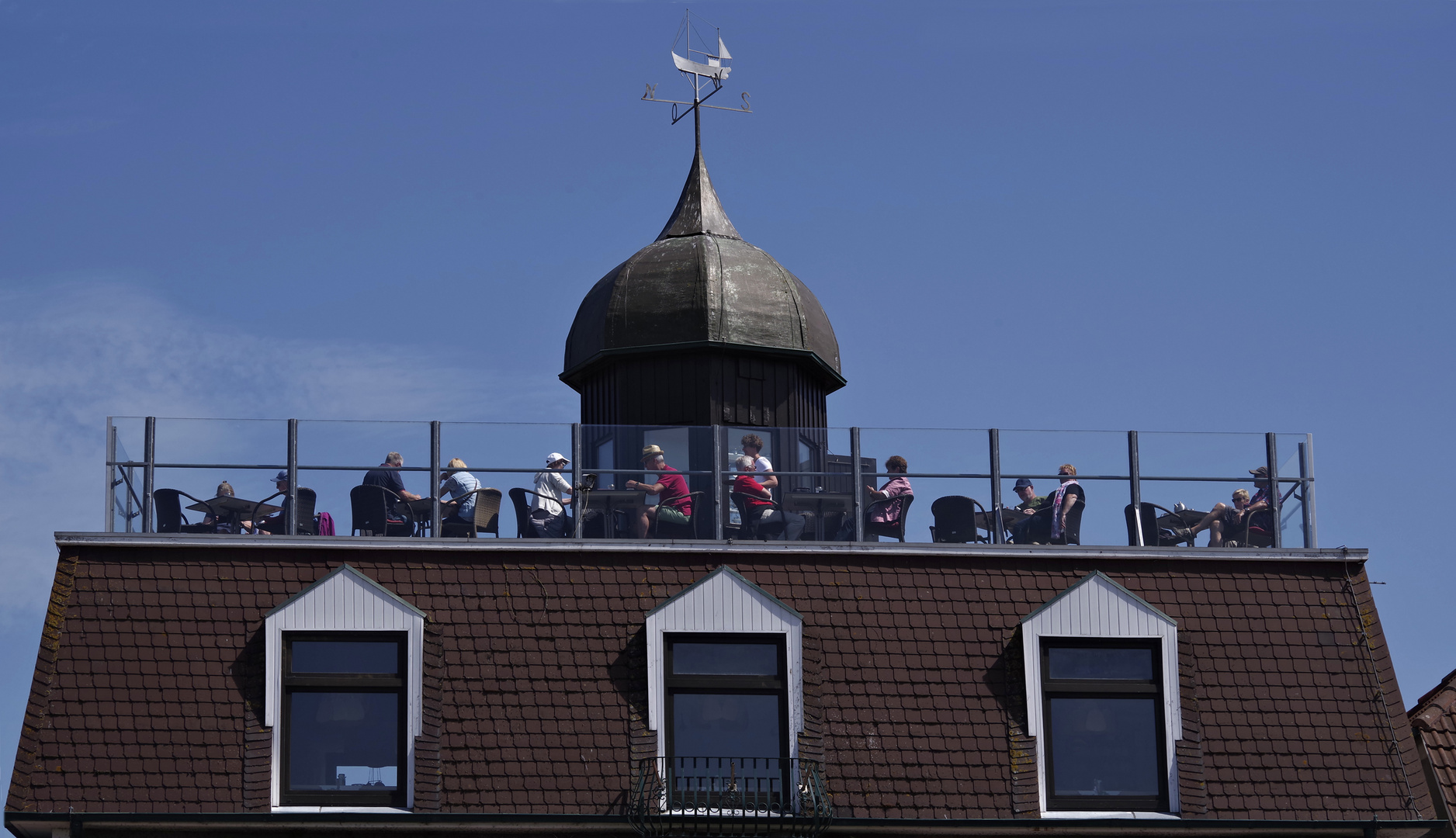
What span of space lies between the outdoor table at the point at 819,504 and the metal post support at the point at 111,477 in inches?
297

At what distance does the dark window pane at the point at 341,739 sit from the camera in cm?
2136

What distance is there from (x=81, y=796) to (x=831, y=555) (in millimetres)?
8454

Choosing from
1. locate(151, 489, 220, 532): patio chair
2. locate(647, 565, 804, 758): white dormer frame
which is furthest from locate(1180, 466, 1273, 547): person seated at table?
locate(151, 489, 220, 532): patio chair

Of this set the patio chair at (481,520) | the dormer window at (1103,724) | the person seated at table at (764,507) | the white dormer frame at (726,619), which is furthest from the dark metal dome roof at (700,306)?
the dormer window at (1103,724)

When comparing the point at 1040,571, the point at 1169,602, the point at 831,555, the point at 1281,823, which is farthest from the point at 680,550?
the point at 1281,823

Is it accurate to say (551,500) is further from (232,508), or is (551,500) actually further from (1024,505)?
(1024,505)

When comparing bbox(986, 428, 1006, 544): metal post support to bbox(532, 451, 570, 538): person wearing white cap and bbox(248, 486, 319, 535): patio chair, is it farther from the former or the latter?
bbox(248, 486, 319, 535): patio chair

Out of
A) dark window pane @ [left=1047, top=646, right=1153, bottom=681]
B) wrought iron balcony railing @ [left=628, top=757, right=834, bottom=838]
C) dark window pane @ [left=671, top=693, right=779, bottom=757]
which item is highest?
dark window pane @ [left=1047, top=646, right=1153, bottom=681]

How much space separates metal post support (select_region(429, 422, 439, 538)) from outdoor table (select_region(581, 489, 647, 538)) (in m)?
1.65

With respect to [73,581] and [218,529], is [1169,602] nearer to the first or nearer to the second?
[218,529]

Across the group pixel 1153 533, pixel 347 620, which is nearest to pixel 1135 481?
pixel 1153 533

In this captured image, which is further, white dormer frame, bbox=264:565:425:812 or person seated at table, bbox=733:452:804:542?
person seated at table, bbox=733:452:804:542

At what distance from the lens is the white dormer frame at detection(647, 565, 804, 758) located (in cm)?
2180

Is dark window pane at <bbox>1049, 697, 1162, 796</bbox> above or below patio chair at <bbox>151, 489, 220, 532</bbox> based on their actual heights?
A: below
